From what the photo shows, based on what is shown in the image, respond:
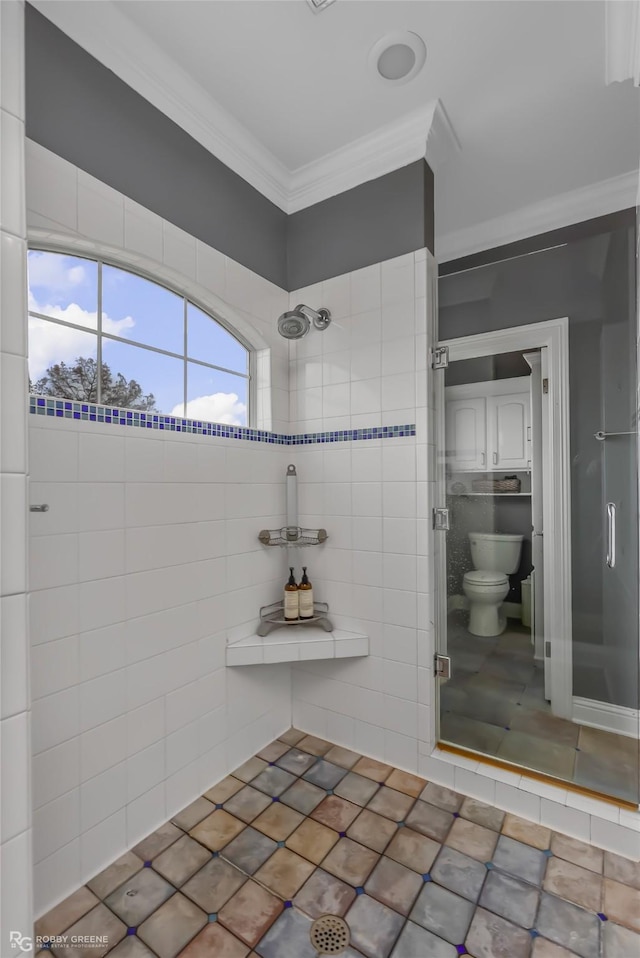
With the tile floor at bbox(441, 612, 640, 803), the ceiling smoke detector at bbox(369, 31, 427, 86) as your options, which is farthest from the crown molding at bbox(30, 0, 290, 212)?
the tile floor at bbox(441, 612, 640, 803)

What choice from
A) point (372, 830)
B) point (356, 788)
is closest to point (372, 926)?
point (372, 830)

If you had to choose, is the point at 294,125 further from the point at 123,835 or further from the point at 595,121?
the point at 123,835

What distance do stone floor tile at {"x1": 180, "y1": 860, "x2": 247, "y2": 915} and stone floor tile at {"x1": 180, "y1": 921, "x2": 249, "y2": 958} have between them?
56 millimetres

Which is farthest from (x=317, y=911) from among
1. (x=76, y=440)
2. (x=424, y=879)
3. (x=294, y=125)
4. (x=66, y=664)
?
(x=294, y=125)

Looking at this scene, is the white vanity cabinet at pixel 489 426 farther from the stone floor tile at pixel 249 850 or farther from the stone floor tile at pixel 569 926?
the stone floor tile at pixel 249 850

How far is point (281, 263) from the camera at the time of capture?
2.20 m

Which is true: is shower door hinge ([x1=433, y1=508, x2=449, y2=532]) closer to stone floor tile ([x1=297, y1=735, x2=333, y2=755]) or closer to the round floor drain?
stone floor tile ([x1=297, y1=735, x2=333, y2=755])

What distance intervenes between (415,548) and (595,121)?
1.86 metres

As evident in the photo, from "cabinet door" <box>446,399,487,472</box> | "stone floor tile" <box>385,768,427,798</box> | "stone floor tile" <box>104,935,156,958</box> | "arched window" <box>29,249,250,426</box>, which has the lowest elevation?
"stone floor tile" <box>385,768,427,798</box>

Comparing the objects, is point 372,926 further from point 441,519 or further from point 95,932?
point 441,519

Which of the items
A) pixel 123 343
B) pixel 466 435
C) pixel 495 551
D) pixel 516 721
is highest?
pixel 123 343

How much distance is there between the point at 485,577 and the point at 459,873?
0.94 meters

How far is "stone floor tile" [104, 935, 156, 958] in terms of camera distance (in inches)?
44.0

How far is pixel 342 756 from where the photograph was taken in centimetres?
194
